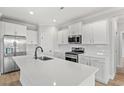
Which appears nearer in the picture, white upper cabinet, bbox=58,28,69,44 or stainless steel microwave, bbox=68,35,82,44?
stainless steel microwave, bbox=68,35,82,44

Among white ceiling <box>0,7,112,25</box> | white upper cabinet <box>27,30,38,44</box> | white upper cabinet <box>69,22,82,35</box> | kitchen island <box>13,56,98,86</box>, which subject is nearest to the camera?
kitchen island <box>13,56,98,86</box>

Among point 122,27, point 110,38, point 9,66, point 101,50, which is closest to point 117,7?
point 110,38

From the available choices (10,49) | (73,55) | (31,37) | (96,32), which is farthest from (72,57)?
(10,49)

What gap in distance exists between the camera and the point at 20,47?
4285mm

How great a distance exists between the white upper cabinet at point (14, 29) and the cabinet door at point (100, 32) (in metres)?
3.47

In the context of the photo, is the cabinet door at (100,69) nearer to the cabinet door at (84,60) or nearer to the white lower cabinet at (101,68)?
the white lower cabinet at (101,68)

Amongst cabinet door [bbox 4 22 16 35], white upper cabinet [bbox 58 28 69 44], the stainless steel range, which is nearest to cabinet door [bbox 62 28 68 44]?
white upper cabinet [bbox 58 28 69 44]

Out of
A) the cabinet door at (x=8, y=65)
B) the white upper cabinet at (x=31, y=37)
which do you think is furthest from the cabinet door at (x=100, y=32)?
the cabinet door at (x=8, y=65)

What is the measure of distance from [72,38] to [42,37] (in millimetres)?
2012

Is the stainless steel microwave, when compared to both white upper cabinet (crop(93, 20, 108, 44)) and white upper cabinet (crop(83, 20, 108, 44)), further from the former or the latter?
white upper cabinet (crop(93, 20, 108, 44))

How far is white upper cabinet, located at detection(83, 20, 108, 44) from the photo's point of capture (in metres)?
3.21

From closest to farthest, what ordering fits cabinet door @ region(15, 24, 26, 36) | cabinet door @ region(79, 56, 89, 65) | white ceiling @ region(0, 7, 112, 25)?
white ceiling @ region(0, 7, 112, 25)
cabinet door @ region(79, 56, 89, 65)
cabinet door @ region(15, 24, 26, 36)

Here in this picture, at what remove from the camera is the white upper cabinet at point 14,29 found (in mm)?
3908
